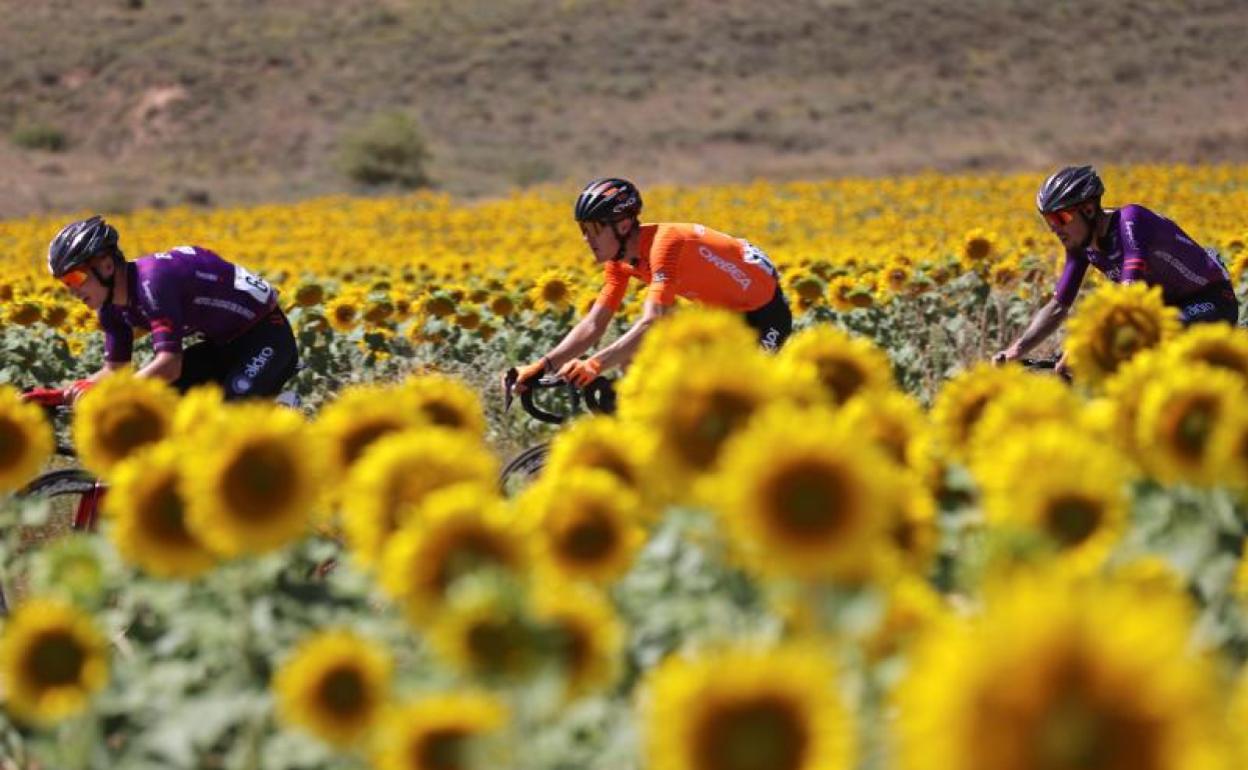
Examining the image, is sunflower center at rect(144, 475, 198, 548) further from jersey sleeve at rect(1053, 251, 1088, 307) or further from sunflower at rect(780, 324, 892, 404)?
jersey sleeve at rect(1053, 251, 1088, 307)

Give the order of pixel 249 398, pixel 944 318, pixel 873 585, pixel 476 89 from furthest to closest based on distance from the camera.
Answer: pixel 476 89 < pixel 944 318 < pixel 249 398 < pixel 873 585

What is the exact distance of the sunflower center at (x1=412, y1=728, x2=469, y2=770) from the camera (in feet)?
9.05

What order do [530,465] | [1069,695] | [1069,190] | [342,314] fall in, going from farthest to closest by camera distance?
[342,314], [1069,190], [530,465], [1069,695]

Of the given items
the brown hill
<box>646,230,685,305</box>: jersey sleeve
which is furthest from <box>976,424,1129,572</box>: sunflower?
the brown hill

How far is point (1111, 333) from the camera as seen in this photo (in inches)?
174

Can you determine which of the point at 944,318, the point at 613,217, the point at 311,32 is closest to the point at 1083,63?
the point at 311,32

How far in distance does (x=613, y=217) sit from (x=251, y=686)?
14.6 ft

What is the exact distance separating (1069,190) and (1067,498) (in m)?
5.06

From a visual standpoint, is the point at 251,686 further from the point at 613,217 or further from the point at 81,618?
the point at 613,217

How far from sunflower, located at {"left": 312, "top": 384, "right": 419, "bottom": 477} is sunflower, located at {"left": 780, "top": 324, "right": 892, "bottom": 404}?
3.09ft

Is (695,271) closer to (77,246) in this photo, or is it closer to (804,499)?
(77,246)

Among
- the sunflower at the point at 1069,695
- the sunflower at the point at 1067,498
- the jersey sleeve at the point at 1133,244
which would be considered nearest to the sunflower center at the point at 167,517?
the sunflower at the point at 1067,498

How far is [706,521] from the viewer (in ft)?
Result: 10.8

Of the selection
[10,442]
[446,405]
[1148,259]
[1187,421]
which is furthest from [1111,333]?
[1148,259]
